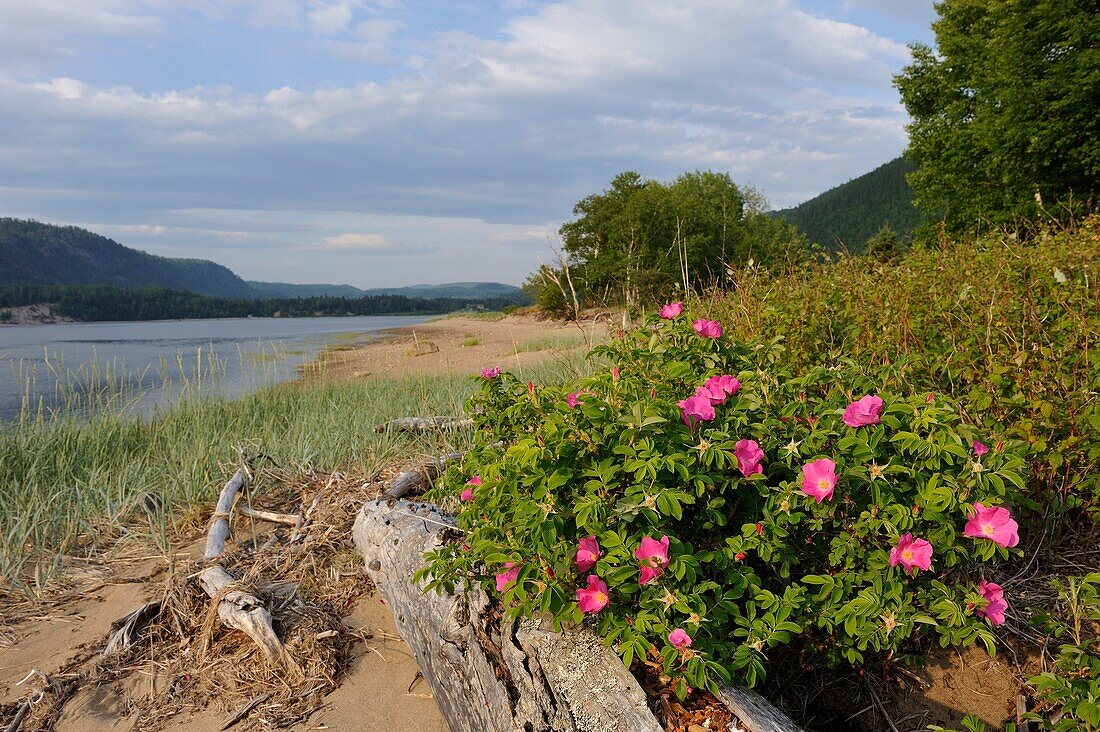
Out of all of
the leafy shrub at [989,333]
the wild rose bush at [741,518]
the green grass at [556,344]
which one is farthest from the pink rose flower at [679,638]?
the green grass at [556,344]

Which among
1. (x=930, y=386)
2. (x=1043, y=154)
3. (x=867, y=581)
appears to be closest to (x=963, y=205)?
(x=1043, y=154)

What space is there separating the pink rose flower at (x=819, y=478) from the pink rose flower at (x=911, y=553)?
252mm

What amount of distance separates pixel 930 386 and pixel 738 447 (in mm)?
1911

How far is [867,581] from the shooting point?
1808 millimetres

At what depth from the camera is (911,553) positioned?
1693mm

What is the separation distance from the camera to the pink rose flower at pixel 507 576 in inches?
73.9

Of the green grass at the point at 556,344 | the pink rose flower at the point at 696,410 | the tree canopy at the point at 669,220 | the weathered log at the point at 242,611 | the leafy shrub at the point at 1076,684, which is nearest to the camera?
the leafy shrub at the point at 1076,684

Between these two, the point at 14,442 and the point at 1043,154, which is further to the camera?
the point at 1043,154

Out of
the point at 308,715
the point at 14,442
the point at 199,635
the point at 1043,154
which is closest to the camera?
the point at 308,715

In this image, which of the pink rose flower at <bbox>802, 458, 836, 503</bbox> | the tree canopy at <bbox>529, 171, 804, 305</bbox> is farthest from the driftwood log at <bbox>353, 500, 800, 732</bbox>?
the tree canopy at <bbox>529, 171, 804, 305</bbox>

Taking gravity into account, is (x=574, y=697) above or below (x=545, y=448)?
below

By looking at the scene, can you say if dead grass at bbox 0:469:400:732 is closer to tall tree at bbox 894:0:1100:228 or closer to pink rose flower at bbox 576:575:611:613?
pink rose flower at bbox 576:575:611:613

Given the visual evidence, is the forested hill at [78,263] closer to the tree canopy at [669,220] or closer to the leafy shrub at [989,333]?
the tree canopy at [669,220]

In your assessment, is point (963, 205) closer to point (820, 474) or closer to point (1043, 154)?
point (1043, 154)
